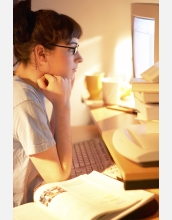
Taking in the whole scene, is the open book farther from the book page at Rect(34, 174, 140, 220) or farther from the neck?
the neck

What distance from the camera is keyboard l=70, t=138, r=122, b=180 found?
1063 millimetres

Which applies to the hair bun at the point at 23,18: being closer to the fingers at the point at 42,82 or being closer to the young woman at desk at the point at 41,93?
the young woman at desk at the point at 41,93

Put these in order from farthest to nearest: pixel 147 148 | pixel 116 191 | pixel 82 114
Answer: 1. pixel 82 114
2. pixel 116 191
3. pixel 147 148

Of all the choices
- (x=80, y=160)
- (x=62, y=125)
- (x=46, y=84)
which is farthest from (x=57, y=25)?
(x=80, y=160)

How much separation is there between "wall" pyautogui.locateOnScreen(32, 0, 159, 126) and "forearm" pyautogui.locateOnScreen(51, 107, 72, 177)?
0.11 ft

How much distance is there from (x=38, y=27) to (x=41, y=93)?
164mm

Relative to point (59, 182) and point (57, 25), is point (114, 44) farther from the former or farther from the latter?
point (59, 182)

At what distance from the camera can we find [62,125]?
1059 mm

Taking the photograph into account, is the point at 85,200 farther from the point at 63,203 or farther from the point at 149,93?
the point at 149,93

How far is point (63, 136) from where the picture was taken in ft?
3.43

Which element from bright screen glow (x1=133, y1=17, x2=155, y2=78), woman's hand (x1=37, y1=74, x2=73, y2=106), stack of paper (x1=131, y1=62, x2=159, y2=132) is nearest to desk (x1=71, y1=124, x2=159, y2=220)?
woman's hand (x1=37, y1=74, x2=73, y2=106)

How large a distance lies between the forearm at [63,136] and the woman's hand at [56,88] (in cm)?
2

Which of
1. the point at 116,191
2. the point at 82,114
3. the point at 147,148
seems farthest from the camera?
the point at 82,114

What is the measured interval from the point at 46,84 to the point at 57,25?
0.50 ft
